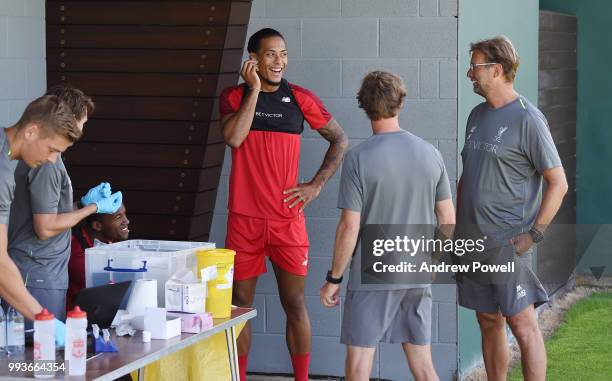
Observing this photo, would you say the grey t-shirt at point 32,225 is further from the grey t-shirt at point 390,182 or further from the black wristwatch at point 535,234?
the black wristwatch at point 535,234

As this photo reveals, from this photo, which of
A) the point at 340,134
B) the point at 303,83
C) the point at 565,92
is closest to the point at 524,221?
the point at 340,134

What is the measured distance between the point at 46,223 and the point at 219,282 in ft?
2.27

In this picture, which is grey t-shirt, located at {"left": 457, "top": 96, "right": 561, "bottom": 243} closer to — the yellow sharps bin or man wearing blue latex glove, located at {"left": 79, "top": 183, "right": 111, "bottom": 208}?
the yellow sharps bin

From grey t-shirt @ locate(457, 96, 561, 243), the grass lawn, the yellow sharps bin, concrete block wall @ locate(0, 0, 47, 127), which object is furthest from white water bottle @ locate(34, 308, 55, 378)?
the grass lawn

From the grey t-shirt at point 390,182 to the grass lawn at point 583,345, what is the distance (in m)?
2.19

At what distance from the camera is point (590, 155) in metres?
9.54

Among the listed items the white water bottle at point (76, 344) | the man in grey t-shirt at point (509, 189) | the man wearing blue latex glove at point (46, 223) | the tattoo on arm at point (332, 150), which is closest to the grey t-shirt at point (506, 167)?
the man in grey t-shirt at point (509, 189)

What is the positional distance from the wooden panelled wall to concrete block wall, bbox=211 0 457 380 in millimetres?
309

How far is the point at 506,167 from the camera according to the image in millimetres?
4781

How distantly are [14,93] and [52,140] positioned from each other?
2011 mm

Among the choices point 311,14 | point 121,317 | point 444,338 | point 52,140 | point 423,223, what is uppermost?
point 311,14

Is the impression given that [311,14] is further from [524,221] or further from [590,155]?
[590,155]

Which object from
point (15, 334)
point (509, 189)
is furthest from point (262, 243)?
point (15, 334)
